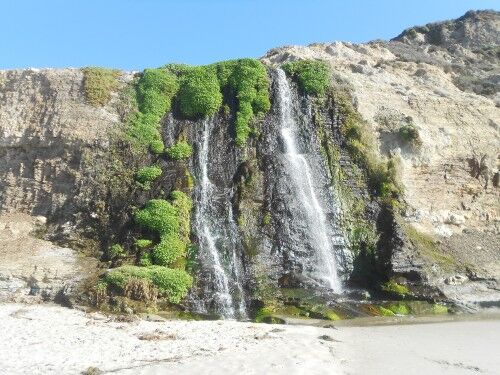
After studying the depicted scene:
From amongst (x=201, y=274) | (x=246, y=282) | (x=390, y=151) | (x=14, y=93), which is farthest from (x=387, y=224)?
(x=14, y=93)

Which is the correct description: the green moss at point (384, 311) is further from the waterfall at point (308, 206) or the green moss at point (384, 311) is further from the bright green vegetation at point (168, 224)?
the bright green vegetation at point (168, 224)

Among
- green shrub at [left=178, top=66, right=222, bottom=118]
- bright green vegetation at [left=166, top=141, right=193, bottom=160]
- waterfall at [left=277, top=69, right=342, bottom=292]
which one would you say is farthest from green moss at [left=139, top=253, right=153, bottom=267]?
green shrub at [left=178, top=66, right=222, bottom=118]

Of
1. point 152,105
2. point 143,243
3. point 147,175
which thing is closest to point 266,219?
point 143,243

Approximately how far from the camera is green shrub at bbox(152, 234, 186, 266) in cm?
A: 1667

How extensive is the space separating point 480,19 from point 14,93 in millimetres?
43730

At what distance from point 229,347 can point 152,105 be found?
1432 centimetres

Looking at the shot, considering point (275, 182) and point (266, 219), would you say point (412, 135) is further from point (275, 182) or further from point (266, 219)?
point (266, 219)

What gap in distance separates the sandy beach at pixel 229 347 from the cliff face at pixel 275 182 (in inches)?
128

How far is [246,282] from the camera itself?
54.3ft

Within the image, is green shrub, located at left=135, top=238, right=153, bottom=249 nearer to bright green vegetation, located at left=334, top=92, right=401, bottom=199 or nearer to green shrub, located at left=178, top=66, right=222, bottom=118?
green shrub, located at left=178, top=66, right=222, bottom=118

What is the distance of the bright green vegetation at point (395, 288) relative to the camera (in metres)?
16.6

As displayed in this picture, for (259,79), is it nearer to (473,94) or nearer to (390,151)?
(390,151)

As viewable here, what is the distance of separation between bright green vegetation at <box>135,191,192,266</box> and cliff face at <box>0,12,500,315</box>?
1.69 feet

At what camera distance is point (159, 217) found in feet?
58.0
